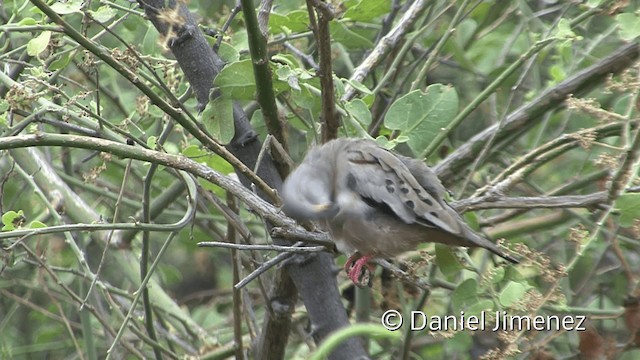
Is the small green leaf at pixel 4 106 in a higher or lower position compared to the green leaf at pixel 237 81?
lower

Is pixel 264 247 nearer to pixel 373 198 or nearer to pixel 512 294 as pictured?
pixel 373 198

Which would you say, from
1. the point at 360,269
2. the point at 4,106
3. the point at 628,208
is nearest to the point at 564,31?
the point at 628,208

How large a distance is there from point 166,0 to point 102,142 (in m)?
0.73

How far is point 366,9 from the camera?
352cm

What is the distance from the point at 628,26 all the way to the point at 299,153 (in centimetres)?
227

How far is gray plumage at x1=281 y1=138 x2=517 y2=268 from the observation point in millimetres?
2932

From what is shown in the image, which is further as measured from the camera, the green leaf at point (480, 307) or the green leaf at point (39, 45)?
the green leaf at point (480, 307)

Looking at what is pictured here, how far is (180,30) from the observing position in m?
3.15

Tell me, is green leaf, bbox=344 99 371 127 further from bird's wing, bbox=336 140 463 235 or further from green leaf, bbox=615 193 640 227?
green leaf, bbox=615 193 640 227

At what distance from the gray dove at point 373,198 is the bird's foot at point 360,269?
3.5 inches

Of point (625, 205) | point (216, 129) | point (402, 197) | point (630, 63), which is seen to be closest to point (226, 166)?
point (216, 129)

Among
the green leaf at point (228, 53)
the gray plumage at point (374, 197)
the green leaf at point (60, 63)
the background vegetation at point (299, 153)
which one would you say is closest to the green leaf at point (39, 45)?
the background vegetation at point (299, 153)

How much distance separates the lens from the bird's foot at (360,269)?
10.7ft

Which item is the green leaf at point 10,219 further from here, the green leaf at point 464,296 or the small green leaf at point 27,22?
the green leaf at point 464,296
